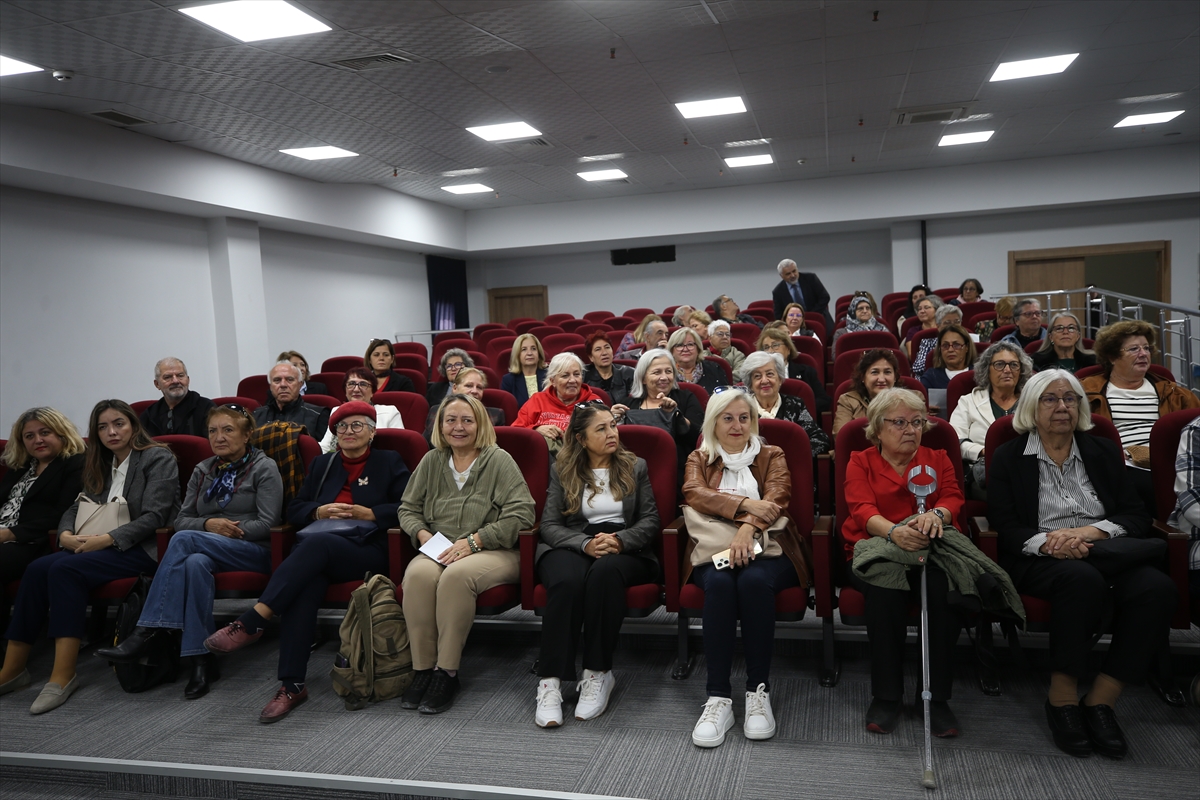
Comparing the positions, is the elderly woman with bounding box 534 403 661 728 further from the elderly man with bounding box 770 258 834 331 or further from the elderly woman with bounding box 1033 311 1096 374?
the elderly man with bounding box 770 258 834 331

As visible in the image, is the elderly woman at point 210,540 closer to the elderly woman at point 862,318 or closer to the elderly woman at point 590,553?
the elderly woman at point 590,553

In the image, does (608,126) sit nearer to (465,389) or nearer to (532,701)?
(465,389)

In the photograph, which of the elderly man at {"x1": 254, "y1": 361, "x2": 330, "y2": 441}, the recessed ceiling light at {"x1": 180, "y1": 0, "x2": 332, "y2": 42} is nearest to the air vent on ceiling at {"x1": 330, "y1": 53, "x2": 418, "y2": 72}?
the recessed ceiling light at {"x1": 180, "y1": 0, "x2": 332, "y2": 42}

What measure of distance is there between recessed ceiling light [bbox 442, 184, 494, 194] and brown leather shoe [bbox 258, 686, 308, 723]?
A: 26.5 ft

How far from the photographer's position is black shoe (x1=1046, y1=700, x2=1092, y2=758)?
221cm

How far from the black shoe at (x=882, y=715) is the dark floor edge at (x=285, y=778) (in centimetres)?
82

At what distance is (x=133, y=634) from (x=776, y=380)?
2.71 m

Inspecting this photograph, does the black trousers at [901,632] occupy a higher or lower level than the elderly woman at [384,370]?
lower

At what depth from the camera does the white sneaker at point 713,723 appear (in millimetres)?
2379

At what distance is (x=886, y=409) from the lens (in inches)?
103

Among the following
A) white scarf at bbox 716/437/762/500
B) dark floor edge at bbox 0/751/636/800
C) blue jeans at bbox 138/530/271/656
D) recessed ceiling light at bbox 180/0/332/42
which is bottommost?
dark floor edge at bbox 0/751/636/800

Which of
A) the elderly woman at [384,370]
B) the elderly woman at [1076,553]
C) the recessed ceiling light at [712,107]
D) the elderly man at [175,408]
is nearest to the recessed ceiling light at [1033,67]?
the recessed ceiling light at [712,107]

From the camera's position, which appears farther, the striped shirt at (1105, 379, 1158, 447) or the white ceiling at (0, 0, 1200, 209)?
the white ceiling at (0, 0, 1200, 209)

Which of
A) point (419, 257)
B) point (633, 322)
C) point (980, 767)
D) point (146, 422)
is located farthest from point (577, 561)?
point (419, 257)
